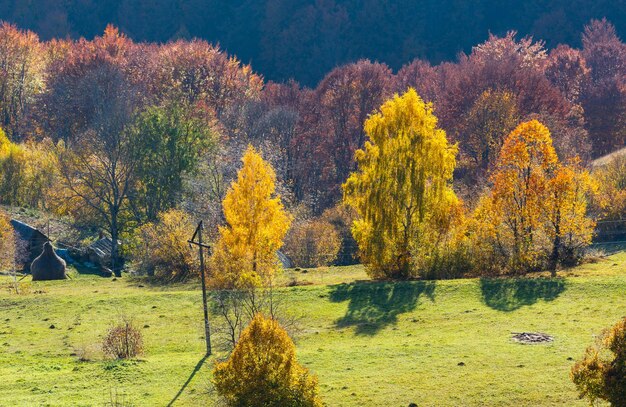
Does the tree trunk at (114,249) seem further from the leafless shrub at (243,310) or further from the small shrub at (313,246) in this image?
the leafless shrub at (243,310)

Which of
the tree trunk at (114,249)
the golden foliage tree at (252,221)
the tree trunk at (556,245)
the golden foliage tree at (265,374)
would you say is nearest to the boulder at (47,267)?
the tree trunk at (114,249)

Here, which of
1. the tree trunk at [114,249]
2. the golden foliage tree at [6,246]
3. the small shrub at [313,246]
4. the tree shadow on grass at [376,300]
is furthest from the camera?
the tree trunk at [114,249]

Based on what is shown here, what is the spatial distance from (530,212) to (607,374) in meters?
28.4

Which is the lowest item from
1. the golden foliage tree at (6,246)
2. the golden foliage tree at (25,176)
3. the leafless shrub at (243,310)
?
the leafless shrub at (243,310)

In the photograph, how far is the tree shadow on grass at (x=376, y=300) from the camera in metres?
51.3

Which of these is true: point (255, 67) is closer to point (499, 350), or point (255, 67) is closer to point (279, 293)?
point (279, 293)

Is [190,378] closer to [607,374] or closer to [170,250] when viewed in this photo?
[607,374]

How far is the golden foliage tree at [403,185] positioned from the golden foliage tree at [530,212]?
3.26 m

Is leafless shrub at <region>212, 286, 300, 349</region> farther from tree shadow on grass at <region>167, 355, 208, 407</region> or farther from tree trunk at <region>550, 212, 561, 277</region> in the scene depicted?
tree trunk at <region>550, 212, 561, 277</region>

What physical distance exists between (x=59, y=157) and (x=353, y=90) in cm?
3840

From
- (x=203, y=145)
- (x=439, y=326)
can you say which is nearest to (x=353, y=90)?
(x=203, y=145)

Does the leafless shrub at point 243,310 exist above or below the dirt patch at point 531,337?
above

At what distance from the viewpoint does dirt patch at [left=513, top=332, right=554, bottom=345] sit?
144 ft

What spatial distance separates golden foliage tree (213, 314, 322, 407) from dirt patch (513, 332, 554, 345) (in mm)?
13407
